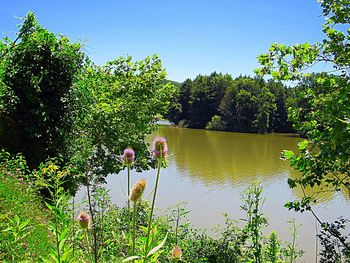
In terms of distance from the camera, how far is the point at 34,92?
7.55 meters

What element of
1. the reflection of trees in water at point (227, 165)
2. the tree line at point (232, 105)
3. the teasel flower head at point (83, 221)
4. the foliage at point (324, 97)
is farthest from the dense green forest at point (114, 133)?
the tree line at point (232, 105)

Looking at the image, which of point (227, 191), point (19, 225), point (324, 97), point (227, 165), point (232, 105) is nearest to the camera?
point (19, 225)

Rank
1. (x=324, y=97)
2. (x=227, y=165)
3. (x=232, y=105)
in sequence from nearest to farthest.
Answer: (x=324, y=97)
(x=227, y=165)
(x=232, y=105)

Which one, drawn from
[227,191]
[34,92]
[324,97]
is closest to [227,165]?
[227,191]

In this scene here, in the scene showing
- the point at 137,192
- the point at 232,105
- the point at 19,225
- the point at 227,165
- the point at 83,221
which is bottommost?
the point at 227,165

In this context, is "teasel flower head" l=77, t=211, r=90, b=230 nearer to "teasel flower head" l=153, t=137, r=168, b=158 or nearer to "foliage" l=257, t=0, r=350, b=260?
"teasel flower head" l=153, t=137, r=168, b=158

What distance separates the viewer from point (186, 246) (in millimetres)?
5309

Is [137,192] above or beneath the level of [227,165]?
above

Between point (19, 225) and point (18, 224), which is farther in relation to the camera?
point (19, 225)

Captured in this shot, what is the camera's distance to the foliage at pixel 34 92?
294 inches

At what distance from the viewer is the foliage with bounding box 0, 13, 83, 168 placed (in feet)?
24.5

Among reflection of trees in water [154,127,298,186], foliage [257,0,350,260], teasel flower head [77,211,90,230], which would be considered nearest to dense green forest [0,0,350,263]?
foliage [257,0,350,260]

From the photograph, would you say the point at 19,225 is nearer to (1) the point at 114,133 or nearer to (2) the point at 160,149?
(2) the point at 160,149

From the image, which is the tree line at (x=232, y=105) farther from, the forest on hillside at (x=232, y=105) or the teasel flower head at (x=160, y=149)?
the teasel flower head at (x=160, y=149)
